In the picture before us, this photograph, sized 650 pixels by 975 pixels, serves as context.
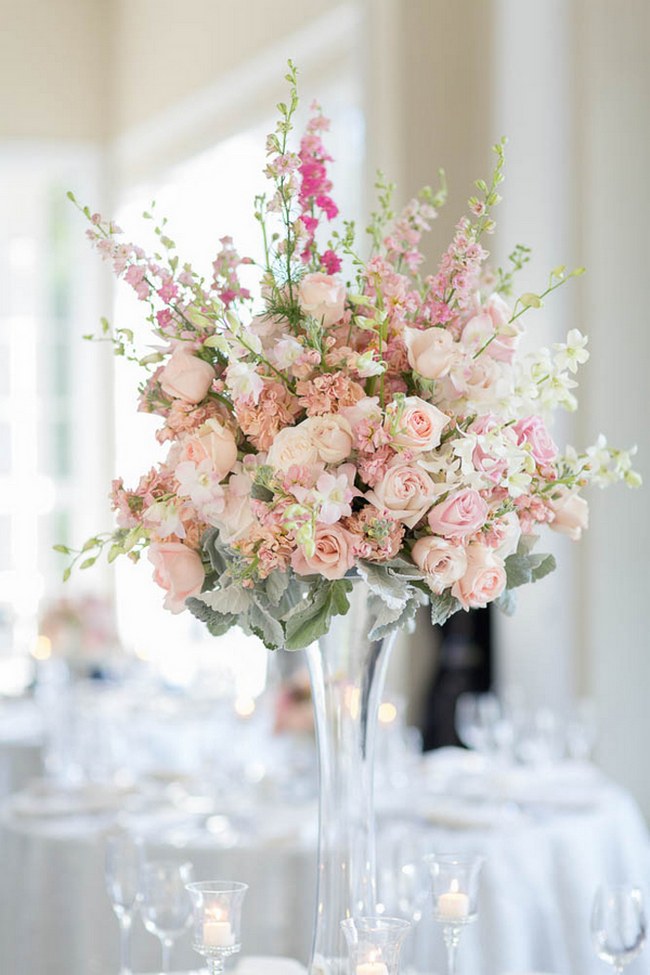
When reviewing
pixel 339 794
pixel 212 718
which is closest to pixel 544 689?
pixel 212 718

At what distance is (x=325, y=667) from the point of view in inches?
62.4

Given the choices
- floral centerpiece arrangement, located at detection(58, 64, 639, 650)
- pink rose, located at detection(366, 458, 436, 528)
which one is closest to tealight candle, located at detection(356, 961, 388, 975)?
floral centerpiece arrangement, located at detection(58, 64, 639, 650)

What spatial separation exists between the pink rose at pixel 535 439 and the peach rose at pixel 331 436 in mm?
192

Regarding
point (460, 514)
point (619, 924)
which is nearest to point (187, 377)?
point (460, 514)

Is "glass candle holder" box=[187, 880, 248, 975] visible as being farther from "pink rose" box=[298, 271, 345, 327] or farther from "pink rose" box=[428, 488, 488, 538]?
"pink rose" box=[298, 271, 345, 327]

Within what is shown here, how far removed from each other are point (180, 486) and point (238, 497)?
0.19 ft

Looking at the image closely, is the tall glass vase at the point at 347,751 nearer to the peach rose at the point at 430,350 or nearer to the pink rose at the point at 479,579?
the pink rose at the point at 479,579

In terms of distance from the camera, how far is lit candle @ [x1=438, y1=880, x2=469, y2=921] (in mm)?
1612

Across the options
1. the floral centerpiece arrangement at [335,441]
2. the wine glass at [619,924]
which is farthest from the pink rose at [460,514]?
the wine glass at [619,924]

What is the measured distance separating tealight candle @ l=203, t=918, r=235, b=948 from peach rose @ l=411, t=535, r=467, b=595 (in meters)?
0.42

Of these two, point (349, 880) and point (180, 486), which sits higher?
point (180, 486)

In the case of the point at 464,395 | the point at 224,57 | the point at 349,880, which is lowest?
the point at 349,880

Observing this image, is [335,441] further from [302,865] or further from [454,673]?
[454,673]

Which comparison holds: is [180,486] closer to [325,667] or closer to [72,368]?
[325,667]
